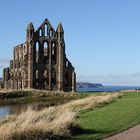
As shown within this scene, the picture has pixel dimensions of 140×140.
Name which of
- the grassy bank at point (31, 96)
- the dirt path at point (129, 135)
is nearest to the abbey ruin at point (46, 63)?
the grassy bank at point (31, 96)

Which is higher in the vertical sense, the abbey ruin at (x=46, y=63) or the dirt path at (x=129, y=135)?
the abbey ruin at (x=46, y=63)

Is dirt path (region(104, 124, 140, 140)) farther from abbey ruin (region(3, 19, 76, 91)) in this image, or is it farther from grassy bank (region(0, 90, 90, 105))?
abbey ruin (region(3, 19, 76, 91))

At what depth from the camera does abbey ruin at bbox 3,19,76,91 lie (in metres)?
95.1

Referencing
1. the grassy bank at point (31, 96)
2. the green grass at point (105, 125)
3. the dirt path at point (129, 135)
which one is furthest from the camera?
the grassy bank at point (31, 96)

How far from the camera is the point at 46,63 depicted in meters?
96.9

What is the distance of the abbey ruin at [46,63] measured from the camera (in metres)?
95.1

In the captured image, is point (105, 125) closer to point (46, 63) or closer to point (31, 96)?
point (31, 96)

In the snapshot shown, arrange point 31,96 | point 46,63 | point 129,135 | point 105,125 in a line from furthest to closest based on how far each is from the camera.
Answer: point 46,63 < point 31,96 < point 105,125 < point 129,135

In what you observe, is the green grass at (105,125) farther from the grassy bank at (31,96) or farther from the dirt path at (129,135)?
the grassy bank at (31,96)

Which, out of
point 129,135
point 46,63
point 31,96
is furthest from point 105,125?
point 46,63

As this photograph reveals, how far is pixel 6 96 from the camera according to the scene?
6812cm

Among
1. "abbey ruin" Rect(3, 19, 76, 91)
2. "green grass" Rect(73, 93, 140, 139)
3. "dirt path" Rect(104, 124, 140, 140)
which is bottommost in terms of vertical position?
"dirt path" Rect(104, 124, 140, 140)

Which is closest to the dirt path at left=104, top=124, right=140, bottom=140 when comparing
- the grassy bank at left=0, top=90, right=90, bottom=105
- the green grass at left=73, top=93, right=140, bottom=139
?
the green grass at left=73, top=93, right=140, bottom=139

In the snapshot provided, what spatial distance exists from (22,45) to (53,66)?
9645 mm
